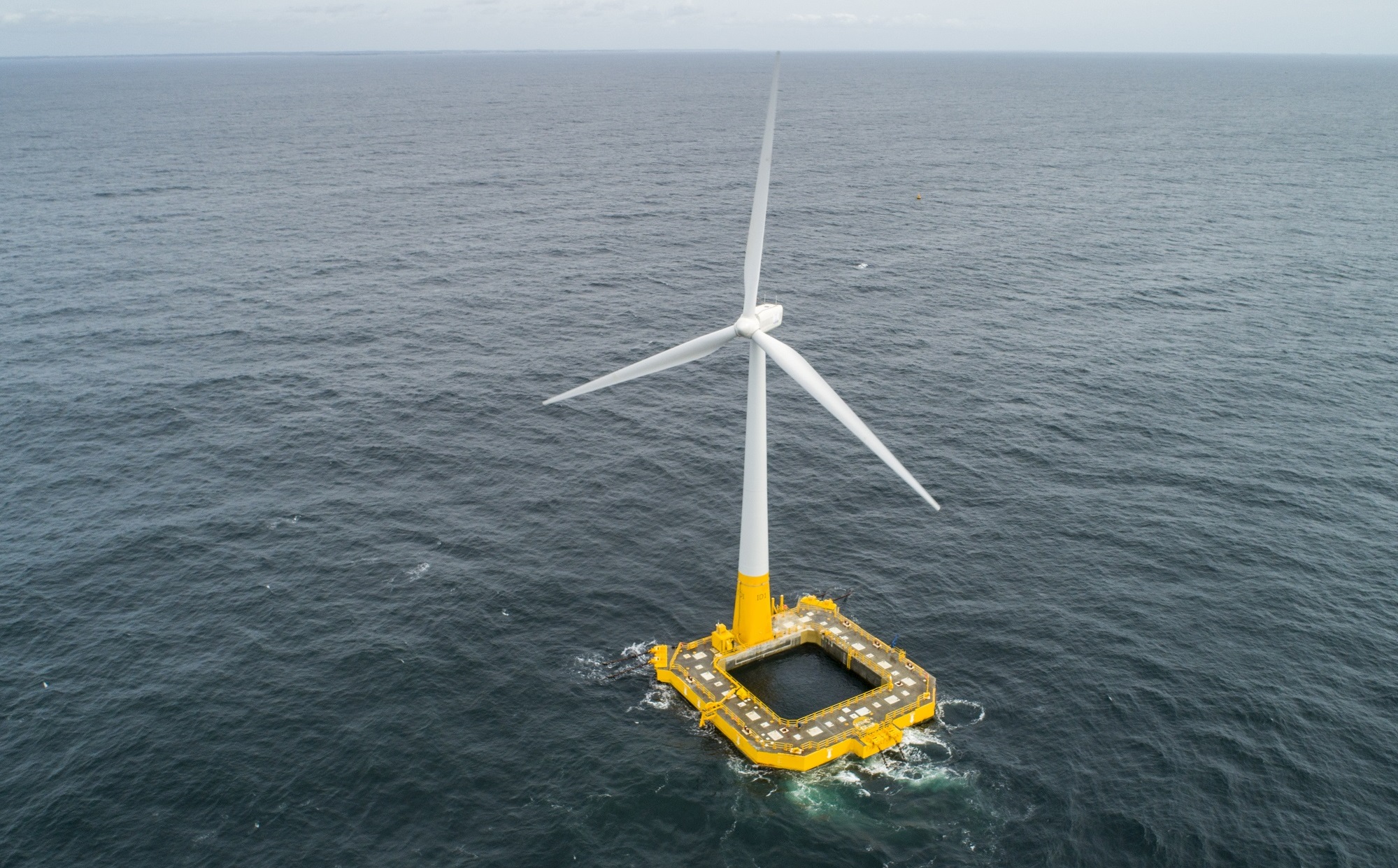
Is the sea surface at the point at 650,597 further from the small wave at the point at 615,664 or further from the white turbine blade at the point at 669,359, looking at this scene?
the white turbine blade at the point at 669,359

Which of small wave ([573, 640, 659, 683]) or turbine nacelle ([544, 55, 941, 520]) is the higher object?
turbine nacelle ([544, 55, 941, 520])

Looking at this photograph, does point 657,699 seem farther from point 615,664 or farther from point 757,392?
point 757,392

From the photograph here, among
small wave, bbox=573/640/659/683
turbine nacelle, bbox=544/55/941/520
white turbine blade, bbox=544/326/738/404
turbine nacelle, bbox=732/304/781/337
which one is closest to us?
turbine nacelle, bbox=544/55/941/520

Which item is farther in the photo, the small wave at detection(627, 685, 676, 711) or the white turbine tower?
the small wave at detection(627, 685, 676, 711)

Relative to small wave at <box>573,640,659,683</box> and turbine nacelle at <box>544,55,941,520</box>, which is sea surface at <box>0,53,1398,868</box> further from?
turbine nacelle at <box>544,55,941,520</box>

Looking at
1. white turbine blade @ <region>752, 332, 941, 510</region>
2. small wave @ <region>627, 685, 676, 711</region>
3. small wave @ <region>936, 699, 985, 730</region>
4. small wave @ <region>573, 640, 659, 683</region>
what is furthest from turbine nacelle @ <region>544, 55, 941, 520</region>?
small wave @ <region>936, 699, 985, 730</region>

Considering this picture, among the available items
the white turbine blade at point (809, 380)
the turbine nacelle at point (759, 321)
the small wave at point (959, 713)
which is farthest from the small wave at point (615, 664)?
the turbine nacelle at point (759, 321)

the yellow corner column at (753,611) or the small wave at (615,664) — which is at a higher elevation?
the yellow corner column at (753,611)
